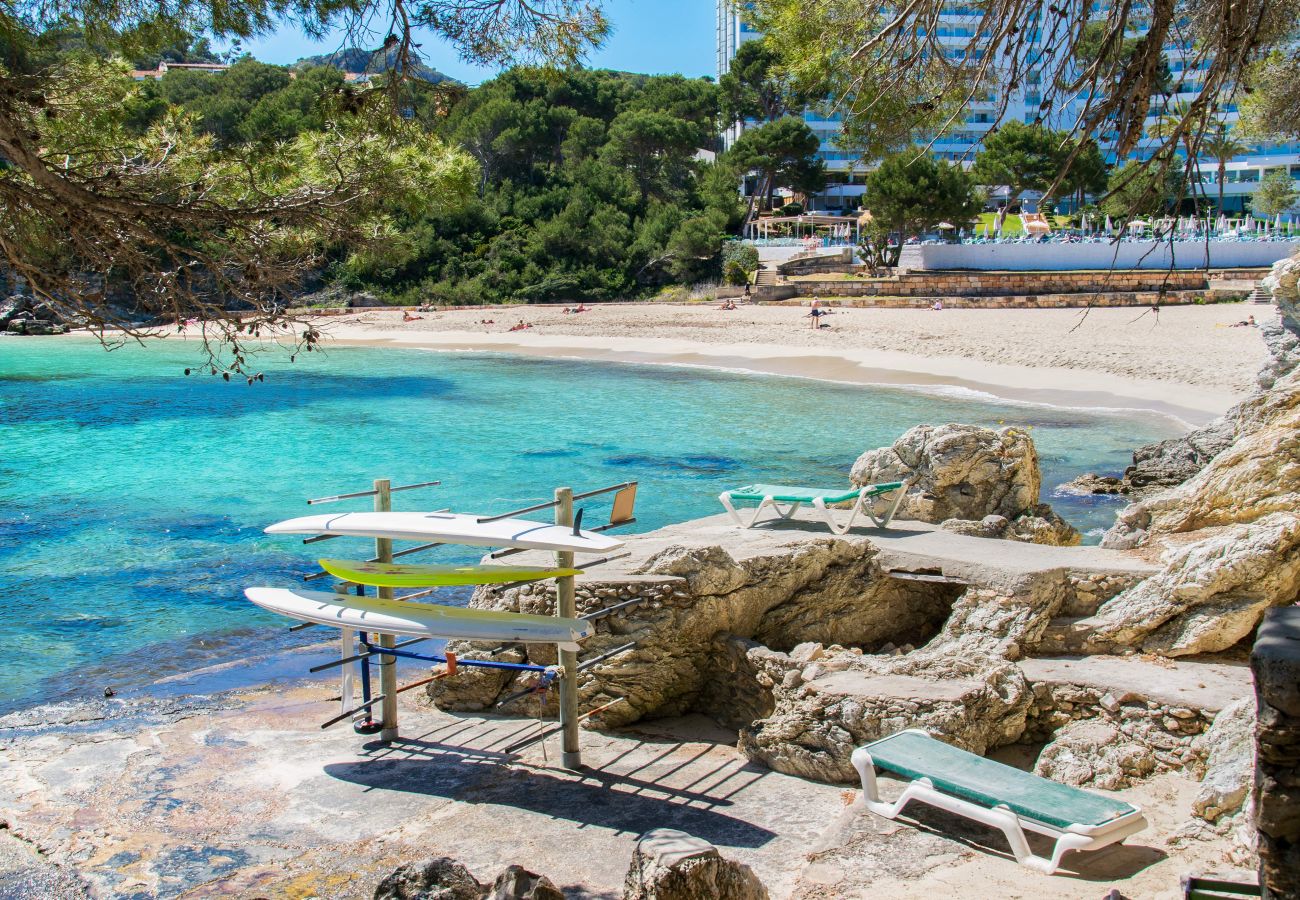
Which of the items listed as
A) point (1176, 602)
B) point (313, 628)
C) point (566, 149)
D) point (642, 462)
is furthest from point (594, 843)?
point (566, 149)

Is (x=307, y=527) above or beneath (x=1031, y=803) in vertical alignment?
above

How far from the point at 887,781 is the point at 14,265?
216 inches

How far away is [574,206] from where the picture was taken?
6059 centimetres

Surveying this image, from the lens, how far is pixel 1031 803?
5.43 m

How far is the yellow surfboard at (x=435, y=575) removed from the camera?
707cm

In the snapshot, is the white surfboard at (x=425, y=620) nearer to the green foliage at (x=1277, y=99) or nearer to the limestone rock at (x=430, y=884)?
the limestone rock at (x=430, y=884)

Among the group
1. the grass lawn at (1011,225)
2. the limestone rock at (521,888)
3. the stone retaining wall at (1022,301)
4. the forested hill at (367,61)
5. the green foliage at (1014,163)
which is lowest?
the limestone rock at (521,888)

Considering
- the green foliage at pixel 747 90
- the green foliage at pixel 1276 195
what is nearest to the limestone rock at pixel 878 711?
the green foliage at pixel 1276 195

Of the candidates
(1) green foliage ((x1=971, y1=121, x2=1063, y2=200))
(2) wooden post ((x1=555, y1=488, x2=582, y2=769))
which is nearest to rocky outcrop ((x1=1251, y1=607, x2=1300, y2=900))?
(2) wooden post ((x1=555, y1=488, x2=582, y2=769))

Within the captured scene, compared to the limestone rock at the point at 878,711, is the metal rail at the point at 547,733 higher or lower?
lower

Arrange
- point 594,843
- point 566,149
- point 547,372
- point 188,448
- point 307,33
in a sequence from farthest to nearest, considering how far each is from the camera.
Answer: point 566,149 < point 547,372 < point 188,448 < point 307,33 < point 594,843

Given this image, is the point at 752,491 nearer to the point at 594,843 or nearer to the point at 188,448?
the point at 594,843

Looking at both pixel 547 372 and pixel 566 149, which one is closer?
pixel 547 372

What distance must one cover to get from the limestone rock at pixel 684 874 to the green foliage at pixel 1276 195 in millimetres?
59713
